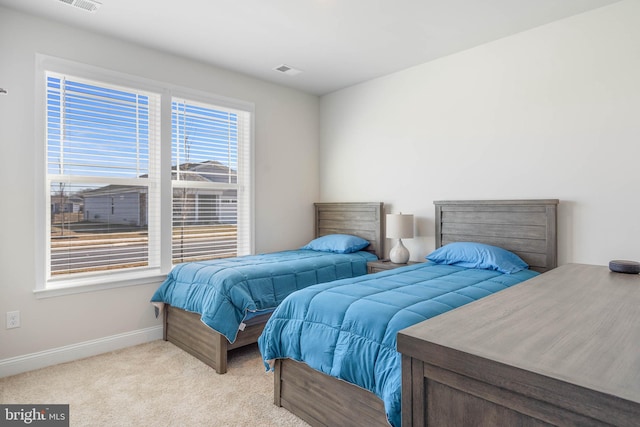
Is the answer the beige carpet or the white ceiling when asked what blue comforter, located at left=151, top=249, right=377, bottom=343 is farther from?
the white ceiling

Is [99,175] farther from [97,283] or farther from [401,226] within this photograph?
[401,226]

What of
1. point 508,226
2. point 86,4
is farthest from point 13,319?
point 508,226

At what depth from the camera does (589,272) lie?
2.19 metres

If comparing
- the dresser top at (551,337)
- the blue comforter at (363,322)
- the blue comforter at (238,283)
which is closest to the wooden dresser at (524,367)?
the dresser top at (551,337)

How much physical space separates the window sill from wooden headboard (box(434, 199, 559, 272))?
105 inches

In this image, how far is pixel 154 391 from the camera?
7.75 ft

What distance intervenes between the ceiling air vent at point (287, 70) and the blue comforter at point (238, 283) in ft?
6.36

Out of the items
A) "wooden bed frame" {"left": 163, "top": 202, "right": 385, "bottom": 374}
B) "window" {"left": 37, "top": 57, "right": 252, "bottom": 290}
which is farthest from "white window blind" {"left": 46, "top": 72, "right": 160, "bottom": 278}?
"wooden bed frame" {"left": 163, "top": 202, "right": 385, "bottom": 374}

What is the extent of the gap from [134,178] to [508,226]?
3238 mm

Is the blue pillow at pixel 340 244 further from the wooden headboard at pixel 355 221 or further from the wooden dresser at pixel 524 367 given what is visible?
the wooden dresser at pixel 524 367

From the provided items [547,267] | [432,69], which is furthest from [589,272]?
[432,69]

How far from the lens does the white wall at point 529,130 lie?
2.57m

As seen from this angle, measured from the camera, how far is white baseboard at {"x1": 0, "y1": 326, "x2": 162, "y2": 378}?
260 centimetres

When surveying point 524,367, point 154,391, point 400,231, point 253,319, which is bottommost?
point 154,391
